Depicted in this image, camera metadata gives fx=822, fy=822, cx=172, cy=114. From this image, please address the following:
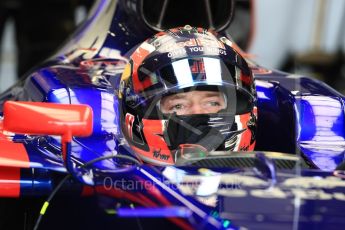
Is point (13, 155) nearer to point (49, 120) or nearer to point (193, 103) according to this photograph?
point (49, 120)

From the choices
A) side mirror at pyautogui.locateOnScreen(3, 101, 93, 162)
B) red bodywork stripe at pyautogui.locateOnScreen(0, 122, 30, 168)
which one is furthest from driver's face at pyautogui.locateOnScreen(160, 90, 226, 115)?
side mirror at pyautogui.locateOnScreen(3, 101, 93, 162)

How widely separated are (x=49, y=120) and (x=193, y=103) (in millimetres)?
740

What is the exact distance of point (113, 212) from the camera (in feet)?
6.32

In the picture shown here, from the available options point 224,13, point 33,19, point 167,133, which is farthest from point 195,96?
point 33,19

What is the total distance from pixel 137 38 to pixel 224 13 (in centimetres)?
35

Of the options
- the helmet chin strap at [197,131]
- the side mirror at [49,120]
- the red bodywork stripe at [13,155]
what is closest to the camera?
the side mirror at [49,120]

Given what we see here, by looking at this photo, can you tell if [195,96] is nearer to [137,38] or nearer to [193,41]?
[193,41]

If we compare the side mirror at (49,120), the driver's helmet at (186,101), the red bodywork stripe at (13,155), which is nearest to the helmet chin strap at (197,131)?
the driver's helmet at (186,101)

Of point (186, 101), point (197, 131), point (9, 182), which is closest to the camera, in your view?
point (9, 182)

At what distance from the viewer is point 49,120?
186 centimetres

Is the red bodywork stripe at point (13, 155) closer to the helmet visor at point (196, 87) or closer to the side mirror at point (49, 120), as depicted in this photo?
the side mirror at point (49, 120)

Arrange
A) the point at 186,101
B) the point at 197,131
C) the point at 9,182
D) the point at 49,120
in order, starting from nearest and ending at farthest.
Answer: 1. the point at 49,120
2. the point at 9,182
3. the point at 197,131
4. the point at 186,101

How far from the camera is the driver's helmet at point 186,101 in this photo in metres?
2.45

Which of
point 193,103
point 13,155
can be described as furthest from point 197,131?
point 13,155
